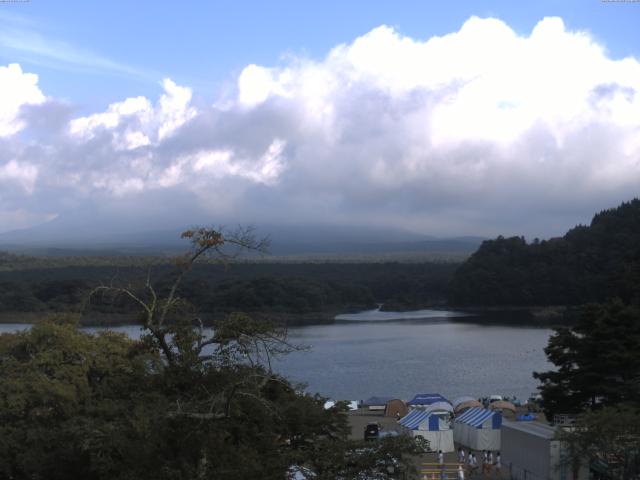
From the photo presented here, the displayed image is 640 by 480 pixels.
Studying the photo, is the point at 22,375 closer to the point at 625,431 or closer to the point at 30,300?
the point at 625,431

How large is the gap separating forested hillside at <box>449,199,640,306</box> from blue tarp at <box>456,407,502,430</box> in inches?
1494

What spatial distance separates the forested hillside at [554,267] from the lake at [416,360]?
34.9 feet

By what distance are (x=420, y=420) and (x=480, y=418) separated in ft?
3.68

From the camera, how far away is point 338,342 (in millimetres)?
37750

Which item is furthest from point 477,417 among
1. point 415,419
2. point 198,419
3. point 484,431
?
point 198,419

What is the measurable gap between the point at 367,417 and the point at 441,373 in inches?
384

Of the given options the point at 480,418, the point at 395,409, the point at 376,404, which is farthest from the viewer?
the point at 376,404

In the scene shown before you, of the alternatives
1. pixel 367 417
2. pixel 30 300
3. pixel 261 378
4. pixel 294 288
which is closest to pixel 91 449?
pixel 261 378

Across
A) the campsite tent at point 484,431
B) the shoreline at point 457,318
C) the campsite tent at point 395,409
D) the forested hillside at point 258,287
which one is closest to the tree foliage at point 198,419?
the campsite tent at point 484,431

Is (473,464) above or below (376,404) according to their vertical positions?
above

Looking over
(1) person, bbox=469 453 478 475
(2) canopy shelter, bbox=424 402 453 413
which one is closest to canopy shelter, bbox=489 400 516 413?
(2) canopy shelter, bbox=424 402 453 413

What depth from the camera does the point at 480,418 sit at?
47.8 feet

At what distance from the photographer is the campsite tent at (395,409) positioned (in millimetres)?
18688

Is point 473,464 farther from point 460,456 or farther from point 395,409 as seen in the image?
point 395,409
